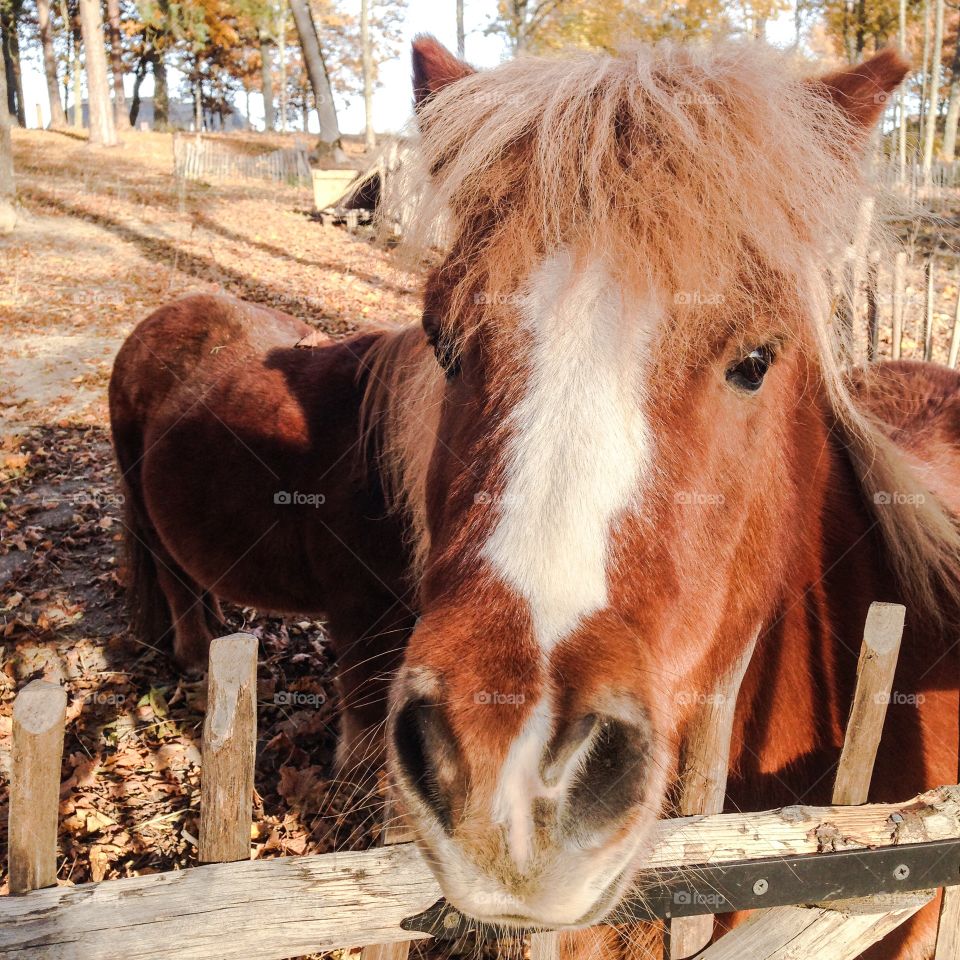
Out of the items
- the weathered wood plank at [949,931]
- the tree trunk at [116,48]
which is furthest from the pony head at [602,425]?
the tree trunk at [116,48]

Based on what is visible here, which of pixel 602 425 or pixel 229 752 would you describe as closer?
pixel 602 425

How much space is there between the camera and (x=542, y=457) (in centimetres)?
137

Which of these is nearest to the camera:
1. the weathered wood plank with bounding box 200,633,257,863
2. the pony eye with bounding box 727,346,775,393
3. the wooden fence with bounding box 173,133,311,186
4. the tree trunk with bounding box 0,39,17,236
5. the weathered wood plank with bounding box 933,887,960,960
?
the weathered wood plank with bounding box 200,633,257,863

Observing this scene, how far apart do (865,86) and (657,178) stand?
0.66 m

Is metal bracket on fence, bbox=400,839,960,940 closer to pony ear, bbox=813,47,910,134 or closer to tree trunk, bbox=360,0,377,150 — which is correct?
A: pony ear, bbox=813,47,910,134

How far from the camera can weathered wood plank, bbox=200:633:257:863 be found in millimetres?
1511

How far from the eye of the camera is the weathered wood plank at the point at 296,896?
1383 mm

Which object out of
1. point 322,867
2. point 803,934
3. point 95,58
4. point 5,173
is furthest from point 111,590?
point 95,58

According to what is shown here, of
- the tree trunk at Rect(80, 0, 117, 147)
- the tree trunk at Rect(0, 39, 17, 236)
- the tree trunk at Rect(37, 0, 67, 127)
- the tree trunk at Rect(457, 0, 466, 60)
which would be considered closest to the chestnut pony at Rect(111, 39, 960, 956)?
the tree trunk at Rect(0, 39, 17, 236)

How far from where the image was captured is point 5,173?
44.6 feet

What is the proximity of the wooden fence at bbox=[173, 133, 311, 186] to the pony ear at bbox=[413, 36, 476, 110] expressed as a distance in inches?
845

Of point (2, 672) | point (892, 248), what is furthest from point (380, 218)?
point (2, 672)

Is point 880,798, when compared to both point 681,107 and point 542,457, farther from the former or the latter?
point 681,107

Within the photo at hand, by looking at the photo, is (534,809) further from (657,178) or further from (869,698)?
(657,178)
